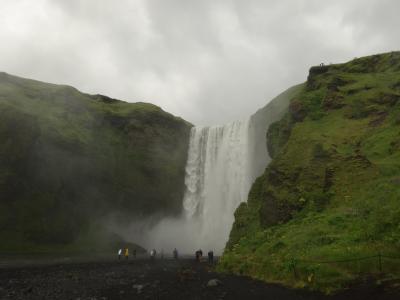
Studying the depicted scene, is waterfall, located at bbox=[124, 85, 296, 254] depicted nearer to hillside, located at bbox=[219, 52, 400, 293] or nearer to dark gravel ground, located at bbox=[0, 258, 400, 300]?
hillside, located at bbox=[219, 52, 400, 293]

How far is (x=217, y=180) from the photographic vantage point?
244 ft

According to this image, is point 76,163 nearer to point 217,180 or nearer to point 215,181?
point 215,181

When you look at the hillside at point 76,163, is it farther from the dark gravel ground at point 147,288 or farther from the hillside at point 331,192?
the hillside at point 331,192

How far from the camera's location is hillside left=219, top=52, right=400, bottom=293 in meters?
21.1

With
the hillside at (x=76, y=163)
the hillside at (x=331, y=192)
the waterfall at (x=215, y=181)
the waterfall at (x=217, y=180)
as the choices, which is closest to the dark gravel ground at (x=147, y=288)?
the hillside at (x=331, y=192)

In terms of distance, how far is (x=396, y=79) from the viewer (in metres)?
44.6

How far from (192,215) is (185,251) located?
6.85m

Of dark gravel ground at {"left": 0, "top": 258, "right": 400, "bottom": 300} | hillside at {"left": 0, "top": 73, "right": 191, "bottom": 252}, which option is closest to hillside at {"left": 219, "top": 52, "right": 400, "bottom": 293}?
dark gravel ground at {"left": 0, "top": 258, "right": 400, "bottom": 300}

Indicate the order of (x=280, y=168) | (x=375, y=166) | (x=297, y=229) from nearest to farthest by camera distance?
(x=297, y=229) → (x=375, y=166) → (x=280, y=168)

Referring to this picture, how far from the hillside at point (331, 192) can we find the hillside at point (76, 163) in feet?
124

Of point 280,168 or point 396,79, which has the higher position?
point 396,79

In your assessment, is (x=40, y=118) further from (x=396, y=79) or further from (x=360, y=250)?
(x=360, y=250)

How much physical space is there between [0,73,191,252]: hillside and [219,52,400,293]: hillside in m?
37.9

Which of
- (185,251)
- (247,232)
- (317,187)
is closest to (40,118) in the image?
(185,251)
